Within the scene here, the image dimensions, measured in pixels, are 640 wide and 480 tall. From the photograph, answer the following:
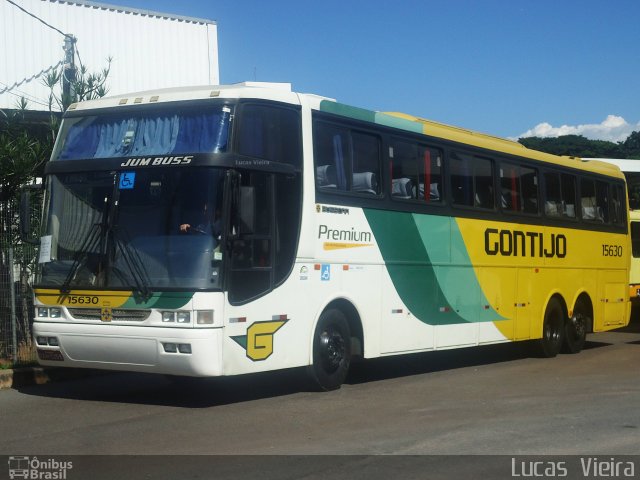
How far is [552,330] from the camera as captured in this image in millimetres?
17875

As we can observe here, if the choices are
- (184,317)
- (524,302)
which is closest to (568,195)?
(524,302)

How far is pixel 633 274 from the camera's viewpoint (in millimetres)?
25859

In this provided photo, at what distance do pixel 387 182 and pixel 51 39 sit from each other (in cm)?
1238

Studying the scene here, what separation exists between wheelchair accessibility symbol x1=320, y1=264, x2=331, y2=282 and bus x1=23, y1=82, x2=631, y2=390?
0.07ft

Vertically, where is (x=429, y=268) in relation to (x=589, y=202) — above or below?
below

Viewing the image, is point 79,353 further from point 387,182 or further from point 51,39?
point 51,39

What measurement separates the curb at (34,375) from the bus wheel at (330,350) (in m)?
3.87

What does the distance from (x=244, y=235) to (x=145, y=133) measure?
1717 mm

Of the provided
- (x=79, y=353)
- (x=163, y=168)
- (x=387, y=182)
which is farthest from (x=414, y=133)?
(x=79, y=353)

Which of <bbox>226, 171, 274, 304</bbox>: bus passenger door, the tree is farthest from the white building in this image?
<bbox>226, 171, 274, 304</bbox>: bus passenger door

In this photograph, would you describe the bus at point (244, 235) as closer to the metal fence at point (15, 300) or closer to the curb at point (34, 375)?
the curb at point (34, 375)

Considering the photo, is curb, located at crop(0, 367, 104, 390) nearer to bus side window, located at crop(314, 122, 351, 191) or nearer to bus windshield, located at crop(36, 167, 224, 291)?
bus windshield, located at crop(36, 167, 224, 291)

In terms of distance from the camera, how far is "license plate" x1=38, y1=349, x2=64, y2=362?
11.2 metres

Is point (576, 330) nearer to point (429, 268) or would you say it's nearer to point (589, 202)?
point (589, 202)
